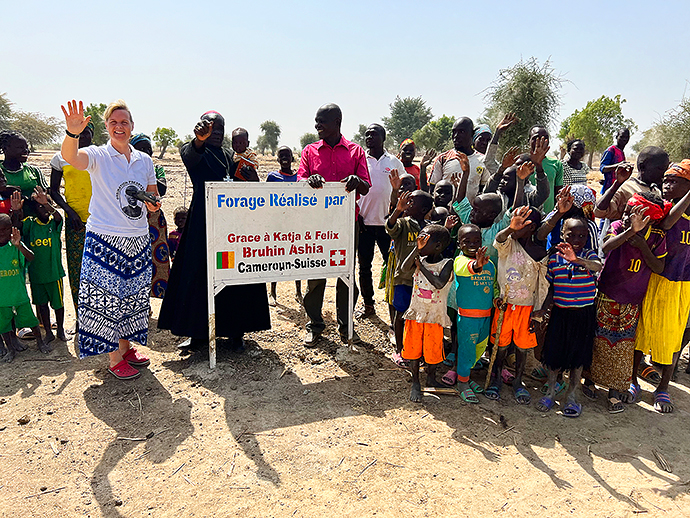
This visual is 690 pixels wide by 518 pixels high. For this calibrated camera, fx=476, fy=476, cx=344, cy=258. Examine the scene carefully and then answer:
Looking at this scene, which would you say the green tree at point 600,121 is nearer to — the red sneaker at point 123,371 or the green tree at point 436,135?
the green tree at point 436,135

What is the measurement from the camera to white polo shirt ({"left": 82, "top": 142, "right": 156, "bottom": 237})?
3707mm

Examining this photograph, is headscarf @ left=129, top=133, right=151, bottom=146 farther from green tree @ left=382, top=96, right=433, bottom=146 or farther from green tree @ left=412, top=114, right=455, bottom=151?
green tree @ left=382, top=96, right=433, bottom=146

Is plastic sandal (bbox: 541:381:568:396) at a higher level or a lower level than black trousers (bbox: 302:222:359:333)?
lower

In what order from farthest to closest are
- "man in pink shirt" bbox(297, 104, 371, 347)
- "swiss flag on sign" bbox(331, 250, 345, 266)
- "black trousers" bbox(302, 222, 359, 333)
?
"black trousers" bbox(302, 222, 359, 333), "swiss flag on sign" bbox(331, 250, 345, 266), "man in pink shirt" bbox(297, 104, 371, 347)

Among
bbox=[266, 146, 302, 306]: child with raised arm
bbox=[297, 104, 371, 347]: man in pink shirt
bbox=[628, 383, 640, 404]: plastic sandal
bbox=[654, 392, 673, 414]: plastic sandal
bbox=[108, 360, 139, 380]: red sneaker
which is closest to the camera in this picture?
bbox=[654, 392, 673, 414]: plastic sandal

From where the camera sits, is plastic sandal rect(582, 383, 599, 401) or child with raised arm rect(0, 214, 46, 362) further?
child with raised arm rect(0, 214, 46, 362)

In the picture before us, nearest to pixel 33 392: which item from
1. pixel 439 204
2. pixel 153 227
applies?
pixel 153 227

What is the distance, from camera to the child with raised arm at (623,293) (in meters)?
3.59

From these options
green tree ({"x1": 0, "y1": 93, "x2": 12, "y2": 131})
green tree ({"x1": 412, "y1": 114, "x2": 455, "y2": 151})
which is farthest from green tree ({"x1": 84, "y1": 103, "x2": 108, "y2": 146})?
green tree ({"x1": 412, "y1": 114, "x2": 455, "y2": 151})

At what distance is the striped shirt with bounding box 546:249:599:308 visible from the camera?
3.61m

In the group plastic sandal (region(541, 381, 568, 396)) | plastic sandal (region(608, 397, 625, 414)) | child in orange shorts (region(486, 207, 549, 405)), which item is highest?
child in orange shorts (region(486, 207, 549, 405))

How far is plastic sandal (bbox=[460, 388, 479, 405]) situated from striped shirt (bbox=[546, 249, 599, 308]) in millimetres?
979

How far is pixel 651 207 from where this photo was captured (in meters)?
3.48

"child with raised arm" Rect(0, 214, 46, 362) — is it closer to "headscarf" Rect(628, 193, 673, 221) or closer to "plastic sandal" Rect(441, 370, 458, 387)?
"plastic sandal" Rect(441, 370, 458, 387)
